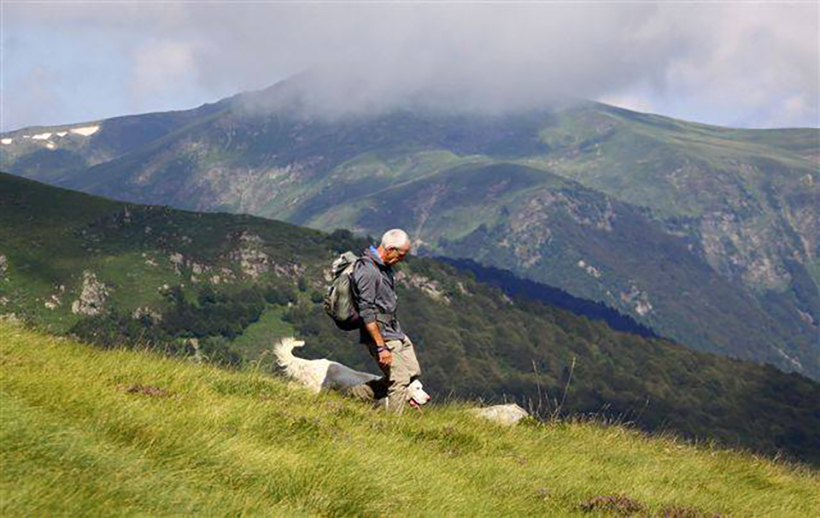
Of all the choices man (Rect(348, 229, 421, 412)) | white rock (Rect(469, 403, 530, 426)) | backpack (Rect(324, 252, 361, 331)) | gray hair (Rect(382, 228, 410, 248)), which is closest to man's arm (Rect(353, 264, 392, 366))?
man (Rect(348, 229, 421, 412))

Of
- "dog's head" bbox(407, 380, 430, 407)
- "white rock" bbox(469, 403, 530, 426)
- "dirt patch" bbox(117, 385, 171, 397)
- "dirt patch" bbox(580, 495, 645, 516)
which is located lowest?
"white rock" bbox(469, 403, 530, 426)

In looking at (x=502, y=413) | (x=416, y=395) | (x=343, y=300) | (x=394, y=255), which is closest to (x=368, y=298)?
(x=343, y=300)

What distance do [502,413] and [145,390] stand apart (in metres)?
7.45

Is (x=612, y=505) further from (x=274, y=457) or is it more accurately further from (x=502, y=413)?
(x=502, y=413)

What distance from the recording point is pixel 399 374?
14.0 metres

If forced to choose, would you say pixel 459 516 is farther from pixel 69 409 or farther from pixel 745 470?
pixel 745 470

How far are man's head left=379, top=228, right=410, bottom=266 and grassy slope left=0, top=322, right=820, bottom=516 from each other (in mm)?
2424

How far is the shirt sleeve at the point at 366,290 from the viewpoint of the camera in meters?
13.6

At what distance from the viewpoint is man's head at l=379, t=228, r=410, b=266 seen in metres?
14.0

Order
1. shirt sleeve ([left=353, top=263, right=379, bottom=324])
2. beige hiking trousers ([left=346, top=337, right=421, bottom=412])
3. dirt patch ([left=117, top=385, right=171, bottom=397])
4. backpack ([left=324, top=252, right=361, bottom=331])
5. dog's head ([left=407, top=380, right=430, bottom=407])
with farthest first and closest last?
dog's head ([left=407, top=380, right=430, bottom=407]), beige hiking trousers ([left=346, top=337, right=421, bottom=412]), backpack ([left=324, top=252, right=361, bottom=331]), shirt sleeve ([left=353, top=263, right=379, bottom=324]), dirt patch ([left=117, top=385, right=171, bottom=397])

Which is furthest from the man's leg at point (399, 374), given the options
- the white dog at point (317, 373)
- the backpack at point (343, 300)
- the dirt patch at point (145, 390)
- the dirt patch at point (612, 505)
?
the dirt patch at point (612, 505)

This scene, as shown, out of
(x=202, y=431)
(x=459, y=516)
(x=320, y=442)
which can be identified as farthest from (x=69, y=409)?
(x=459, y=516)

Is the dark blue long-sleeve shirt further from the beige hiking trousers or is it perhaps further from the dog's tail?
the dog's tail

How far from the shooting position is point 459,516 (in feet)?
28.1
